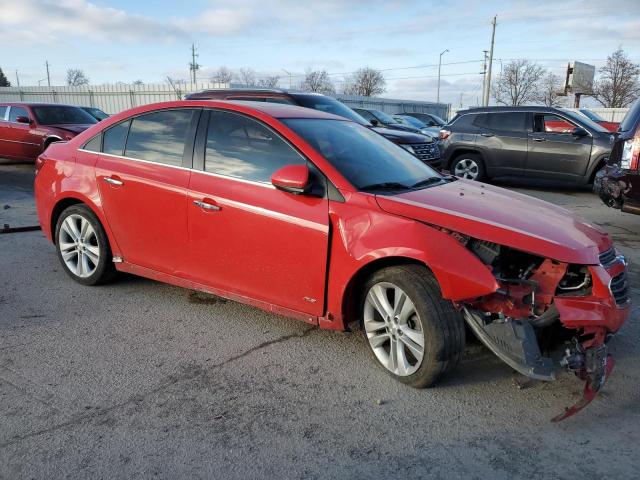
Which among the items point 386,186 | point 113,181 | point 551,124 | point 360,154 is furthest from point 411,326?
point 551,124

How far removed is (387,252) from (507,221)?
0.73m

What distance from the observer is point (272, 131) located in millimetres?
3857

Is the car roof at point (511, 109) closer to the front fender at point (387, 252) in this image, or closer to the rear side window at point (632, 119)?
the rear side window at point (632, 119)

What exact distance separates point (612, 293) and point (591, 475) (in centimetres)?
105

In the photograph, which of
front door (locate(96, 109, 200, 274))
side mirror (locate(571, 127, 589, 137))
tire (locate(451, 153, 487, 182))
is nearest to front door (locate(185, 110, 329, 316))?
front door (locate(96, 109, 200, 274))

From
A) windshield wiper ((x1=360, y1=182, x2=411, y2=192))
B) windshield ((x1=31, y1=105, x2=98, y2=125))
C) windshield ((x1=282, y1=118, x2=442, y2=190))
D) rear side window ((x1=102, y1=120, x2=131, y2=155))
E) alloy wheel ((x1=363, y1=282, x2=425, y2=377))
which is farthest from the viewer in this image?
windshield ((x1=31, y1=105, x2=98, y2=125))

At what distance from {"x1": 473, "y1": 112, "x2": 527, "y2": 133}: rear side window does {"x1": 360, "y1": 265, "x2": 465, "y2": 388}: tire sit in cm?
910

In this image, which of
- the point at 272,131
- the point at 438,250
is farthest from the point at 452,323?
the point at 272,131

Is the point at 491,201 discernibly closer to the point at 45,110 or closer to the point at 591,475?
the point at 591,475

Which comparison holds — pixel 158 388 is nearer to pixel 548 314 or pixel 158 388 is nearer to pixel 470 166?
pixel 548 314

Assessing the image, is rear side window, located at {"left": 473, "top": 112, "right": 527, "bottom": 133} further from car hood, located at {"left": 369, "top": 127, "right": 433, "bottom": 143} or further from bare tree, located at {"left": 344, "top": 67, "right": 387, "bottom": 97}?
bare tree, located at {"left": 344, "top": 67, "right": 387, "bottom": 97}

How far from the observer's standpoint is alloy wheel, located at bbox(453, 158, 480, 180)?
11.9 metres

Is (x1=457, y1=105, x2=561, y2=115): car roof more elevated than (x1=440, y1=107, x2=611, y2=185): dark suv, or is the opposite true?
(x1=457, y1=105, x2=561, y2=115): car roof

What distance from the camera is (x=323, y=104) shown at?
11.1m
